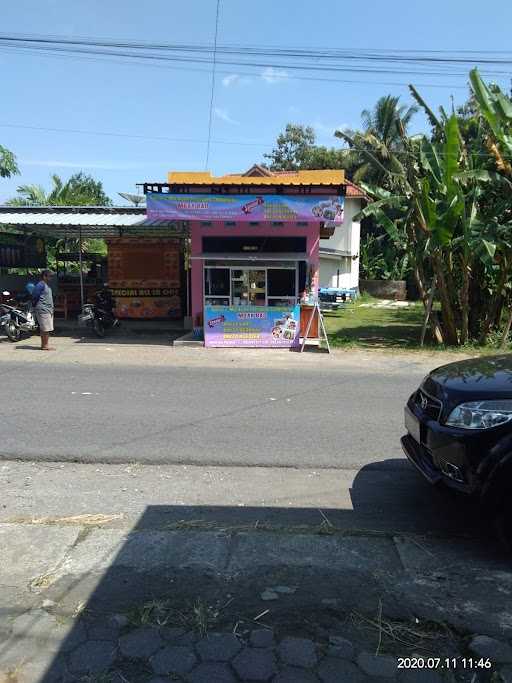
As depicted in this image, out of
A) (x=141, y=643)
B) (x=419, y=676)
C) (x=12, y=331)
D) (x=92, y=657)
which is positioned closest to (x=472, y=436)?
(x=419, y=676)

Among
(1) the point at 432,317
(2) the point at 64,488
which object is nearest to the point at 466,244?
(1) the point at 432,317

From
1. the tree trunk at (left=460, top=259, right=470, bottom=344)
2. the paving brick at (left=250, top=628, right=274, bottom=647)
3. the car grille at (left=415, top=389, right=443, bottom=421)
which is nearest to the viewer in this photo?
the paving brick at (left=250, top=628, right=274, bottom=647)

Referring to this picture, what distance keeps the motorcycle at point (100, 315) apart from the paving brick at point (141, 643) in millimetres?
13892

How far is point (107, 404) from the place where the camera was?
8047mm

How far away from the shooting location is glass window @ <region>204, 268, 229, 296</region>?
1570cm

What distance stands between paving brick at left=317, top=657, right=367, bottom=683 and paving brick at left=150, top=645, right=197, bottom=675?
0.61m

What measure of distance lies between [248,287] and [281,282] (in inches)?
36.4

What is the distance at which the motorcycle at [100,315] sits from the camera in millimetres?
16281

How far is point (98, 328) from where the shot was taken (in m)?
16.5

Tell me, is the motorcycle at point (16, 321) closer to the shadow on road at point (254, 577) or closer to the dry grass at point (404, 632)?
the shadow on road at point (254, 577)

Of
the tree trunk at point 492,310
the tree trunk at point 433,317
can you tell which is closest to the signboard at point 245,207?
the tree trunk at point 433,317

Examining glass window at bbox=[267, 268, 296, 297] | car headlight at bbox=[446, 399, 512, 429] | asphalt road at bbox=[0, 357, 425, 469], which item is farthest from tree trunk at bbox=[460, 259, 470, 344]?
car headlight at bbox=[446, 399, 512, 429]

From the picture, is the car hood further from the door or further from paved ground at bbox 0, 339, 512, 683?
the door

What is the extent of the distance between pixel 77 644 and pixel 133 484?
229 centimetres
